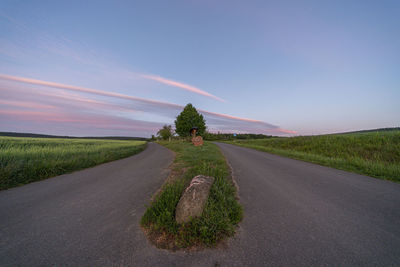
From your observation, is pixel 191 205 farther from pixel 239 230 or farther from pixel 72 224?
pixel 72 224

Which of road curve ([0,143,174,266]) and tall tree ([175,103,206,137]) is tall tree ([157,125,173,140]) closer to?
tall tree ([175,103,206,137])

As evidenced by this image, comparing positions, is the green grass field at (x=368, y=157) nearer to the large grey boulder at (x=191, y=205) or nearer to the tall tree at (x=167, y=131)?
the large grey boulder at (x=191, y=205)

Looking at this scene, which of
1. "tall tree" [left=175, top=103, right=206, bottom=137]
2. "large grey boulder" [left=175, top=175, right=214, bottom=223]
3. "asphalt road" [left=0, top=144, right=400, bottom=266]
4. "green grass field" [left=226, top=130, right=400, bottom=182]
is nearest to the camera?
"asphalt road" [left=0, top=144, right=400, bottom=266]

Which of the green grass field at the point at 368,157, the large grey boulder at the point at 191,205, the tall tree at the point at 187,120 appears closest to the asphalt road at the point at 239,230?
the large grey boulder at the point at 191,205

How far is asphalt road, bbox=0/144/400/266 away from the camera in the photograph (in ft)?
6.09

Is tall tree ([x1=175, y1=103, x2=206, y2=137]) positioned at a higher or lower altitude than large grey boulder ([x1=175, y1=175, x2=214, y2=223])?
higher

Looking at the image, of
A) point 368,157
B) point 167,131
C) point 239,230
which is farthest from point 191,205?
point 167,131

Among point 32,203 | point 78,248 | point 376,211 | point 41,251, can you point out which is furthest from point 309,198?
point 32,203

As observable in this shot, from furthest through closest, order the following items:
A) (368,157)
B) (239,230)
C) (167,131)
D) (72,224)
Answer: (167,131) → (368,157) → (72,224) → (239,230)

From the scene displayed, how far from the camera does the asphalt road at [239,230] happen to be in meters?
1.86

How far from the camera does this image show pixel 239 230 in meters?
2.39

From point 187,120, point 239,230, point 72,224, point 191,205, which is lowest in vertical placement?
point 72,224

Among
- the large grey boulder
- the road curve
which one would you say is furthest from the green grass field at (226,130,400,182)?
the road curve

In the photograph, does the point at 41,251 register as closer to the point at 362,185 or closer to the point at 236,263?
the point at 236,263
